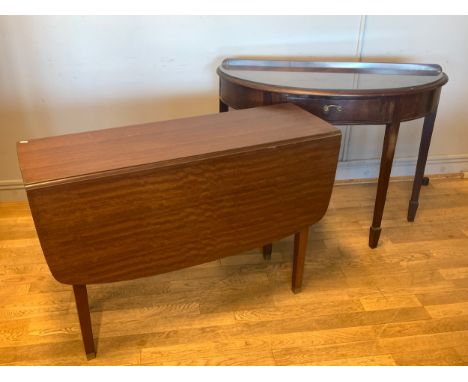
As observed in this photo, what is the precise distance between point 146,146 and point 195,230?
27 centimetres

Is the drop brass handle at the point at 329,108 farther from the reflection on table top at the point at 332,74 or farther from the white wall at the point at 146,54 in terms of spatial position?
the white wall at the point at 146,54

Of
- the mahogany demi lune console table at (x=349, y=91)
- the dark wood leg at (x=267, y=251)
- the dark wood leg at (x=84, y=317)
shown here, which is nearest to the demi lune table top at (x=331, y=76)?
the mahogany demi lune console table at (x=349, y=91)

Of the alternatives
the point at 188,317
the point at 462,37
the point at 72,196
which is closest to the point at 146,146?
the point at 72,196

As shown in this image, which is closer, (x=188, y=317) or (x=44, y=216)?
(x=44, y=216)

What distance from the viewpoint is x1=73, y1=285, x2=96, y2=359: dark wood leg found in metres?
1.24

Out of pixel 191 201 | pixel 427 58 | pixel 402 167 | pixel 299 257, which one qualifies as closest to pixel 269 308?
pixel 299 257

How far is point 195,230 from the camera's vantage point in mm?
1247

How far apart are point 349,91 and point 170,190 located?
73 centimetres

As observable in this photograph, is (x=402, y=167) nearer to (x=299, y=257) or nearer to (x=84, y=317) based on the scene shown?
(x=299, y=257)

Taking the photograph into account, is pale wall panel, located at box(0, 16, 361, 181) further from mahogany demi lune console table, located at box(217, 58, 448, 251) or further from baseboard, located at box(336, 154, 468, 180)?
baseboard, located at box(336, 154, 468, 180)

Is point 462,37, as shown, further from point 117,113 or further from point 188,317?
point 188,317

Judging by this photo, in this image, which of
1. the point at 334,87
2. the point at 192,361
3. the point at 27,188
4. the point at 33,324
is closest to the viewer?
the point at 27,188

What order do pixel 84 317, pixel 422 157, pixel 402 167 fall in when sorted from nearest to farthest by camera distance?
pixel 84 317 → pixel 422 157 → pixel 402 167

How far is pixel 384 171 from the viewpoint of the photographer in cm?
164
